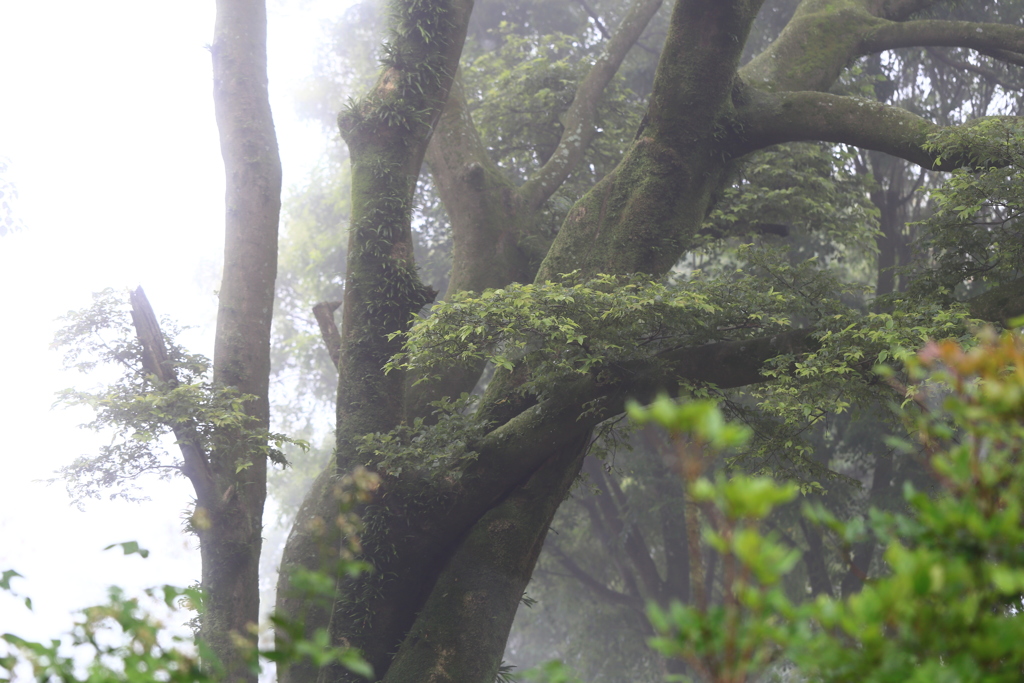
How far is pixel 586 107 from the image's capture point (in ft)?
30.8

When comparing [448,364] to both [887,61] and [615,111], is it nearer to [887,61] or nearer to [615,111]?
[615,111]

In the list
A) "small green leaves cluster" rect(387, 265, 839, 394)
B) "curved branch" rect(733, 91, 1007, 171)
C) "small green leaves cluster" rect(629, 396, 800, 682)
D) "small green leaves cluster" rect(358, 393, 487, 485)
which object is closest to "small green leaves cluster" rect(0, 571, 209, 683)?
"small green leaves cluster" rect(629, 396, 800, 682)

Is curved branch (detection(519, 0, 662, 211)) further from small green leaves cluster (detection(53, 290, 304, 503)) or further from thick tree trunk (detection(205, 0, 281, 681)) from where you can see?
small green leaves cluster (detection(53, 290, 304, 503))

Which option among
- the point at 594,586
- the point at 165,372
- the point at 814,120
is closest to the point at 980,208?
the point at 814,120

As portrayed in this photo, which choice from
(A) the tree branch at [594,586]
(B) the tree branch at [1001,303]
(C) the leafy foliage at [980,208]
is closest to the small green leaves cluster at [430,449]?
(C) the leafy foliage at [980,208]

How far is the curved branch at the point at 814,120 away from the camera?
5953 mm

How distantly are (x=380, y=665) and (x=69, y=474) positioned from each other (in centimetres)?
298

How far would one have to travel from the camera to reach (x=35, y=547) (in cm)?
2978

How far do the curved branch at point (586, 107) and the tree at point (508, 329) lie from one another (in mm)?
2526

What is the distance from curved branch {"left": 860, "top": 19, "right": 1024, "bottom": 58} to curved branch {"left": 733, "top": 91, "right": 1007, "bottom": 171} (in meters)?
1.72

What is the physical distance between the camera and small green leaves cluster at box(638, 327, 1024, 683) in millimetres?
825

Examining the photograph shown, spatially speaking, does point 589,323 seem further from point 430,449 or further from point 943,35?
point 943,35

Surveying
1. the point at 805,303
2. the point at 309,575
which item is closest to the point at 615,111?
the point at 805,303

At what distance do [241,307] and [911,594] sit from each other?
6.72 m
